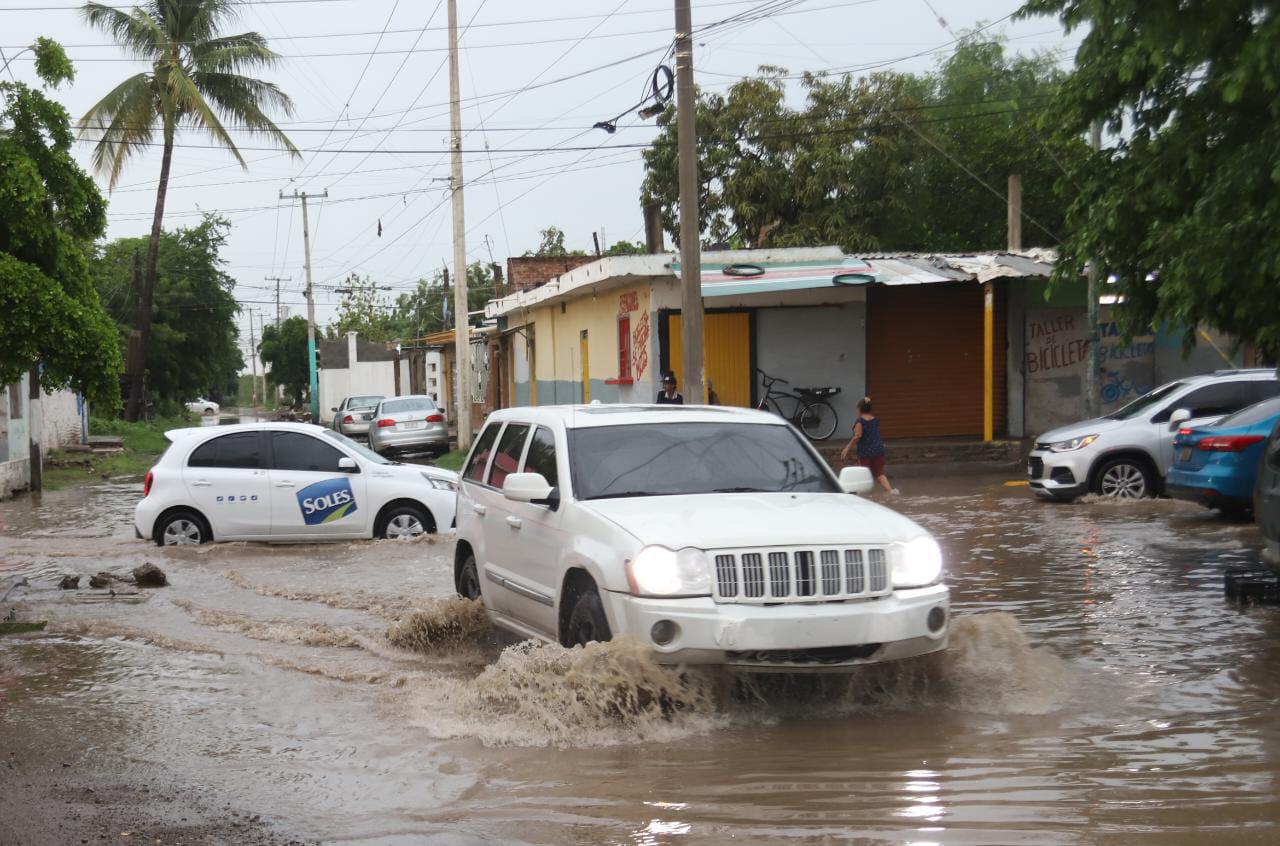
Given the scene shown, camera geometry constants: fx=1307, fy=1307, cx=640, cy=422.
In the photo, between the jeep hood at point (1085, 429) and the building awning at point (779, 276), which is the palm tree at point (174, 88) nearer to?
the building awning at point (779, 276)

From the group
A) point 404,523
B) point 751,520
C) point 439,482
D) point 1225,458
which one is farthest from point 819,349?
point 751,520

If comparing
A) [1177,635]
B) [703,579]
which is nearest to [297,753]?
[703,579]

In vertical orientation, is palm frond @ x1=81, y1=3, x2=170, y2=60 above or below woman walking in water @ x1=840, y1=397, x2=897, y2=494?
above

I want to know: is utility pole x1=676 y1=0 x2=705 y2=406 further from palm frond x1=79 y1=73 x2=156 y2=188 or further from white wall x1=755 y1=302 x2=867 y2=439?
palm frond x1=79 y1=73 x2=156 y2=188

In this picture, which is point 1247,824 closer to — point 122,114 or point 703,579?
point 703,579

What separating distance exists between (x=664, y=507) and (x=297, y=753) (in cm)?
226

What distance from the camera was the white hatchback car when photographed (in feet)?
48.4

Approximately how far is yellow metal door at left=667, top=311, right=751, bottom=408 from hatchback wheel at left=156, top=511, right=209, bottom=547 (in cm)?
1176

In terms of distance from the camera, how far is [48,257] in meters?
10.6

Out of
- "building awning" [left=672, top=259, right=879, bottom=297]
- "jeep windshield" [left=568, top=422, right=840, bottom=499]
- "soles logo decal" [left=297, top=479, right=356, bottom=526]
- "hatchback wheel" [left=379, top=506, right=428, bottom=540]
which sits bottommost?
"hatchback wheel" [left=379, top=506, right=428, bottom=540]

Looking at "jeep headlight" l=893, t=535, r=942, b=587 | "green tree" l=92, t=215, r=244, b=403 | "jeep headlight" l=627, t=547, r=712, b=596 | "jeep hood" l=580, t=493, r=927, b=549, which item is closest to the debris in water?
"jeep hood" l=580, t=493, r=927, b=549

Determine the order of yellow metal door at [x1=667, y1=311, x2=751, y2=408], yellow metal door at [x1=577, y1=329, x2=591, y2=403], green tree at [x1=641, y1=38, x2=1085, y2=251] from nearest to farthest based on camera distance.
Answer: yellow metal door at [x1=667, y1=311, x2=751, y2=408]
yellow metal door at [x1=577, y1=329, x2=591, y2=403]
green tree at [x1=641, y1=38, x2=1085, y2=251]

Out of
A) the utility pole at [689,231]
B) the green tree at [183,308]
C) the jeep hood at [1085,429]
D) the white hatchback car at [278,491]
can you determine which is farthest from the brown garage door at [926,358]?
the green tree at [183,308]

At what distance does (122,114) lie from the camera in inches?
1302
